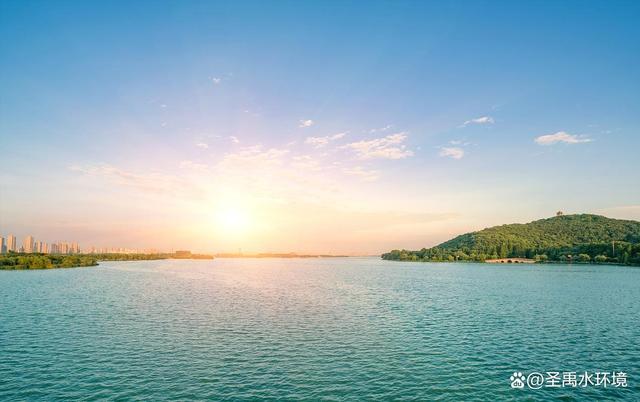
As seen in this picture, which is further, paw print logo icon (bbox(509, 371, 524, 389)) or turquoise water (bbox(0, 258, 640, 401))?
paw print logo icon (bbox(509, 371, 524, 389))

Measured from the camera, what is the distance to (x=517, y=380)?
32938 millimetres

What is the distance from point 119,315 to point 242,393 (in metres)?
44.2

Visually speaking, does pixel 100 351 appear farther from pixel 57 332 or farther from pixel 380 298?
pixel 380 298

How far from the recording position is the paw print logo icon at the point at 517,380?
31.9m

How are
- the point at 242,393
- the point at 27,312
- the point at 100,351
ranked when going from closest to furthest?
the point at 242,393
the point at 100,351
the point at 27,312

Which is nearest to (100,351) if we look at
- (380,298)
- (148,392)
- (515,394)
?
(148,392)

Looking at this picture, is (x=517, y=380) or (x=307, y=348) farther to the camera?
(x=307, y=348)

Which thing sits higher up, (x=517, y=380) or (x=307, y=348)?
(x=307, y=348)

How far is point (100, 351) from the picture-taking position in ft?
135

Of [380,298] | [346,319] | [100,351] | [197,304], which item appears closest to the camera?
[100,351]

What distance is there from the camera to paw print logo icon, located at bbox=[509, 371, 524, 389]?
31875 millimetres

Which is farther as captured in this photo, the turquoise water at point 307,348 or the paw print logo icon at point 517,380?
the paw print logo icon at point 517,380

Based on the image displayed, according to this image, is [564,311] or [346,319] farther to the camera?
[564,311]

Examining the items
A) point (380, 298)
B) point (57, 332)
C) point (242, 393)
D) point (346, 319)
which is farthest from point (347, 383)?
point (380, 298)
